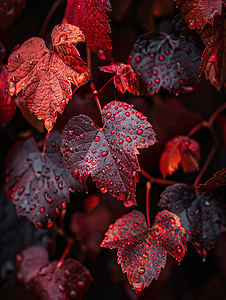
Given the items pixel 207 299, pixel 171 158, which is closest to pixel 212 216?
pixel 171 158

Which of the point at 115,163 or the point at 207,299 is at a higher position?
the point at 115,163

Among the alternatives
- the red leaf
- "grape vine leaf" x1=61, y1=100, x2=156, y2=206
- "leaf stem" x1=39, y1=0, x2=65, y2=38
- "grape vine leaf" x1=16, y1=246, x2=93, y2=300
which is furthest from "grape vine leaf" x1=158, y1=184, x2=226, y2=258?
"leaf stem" x1=39, y1=0, x2=65, y2=38

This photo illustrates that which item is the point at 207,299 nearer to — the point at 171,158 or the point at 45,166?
the point at 171,158

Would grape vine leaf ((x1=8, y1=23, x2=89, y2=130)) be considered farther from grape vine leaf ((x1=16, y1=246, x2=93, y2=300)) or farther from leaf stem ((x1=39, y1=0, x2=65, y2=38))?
grape vine leaf ((x1=16, y1=246, x2=93, y2=300))

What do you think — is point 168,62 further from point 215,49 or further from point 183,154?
point 183,154

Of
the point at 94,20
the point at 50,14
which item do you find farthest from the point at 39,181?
the point at 50,14

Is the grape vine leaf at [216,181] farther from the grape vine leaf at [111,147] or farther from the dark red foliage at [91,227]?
the dark red foliage at [91,227]

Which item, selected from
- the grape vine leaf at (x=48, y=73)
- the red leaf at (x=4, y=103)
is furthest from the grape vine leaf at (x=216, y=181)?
the red leaf at (x=4, y=103)
